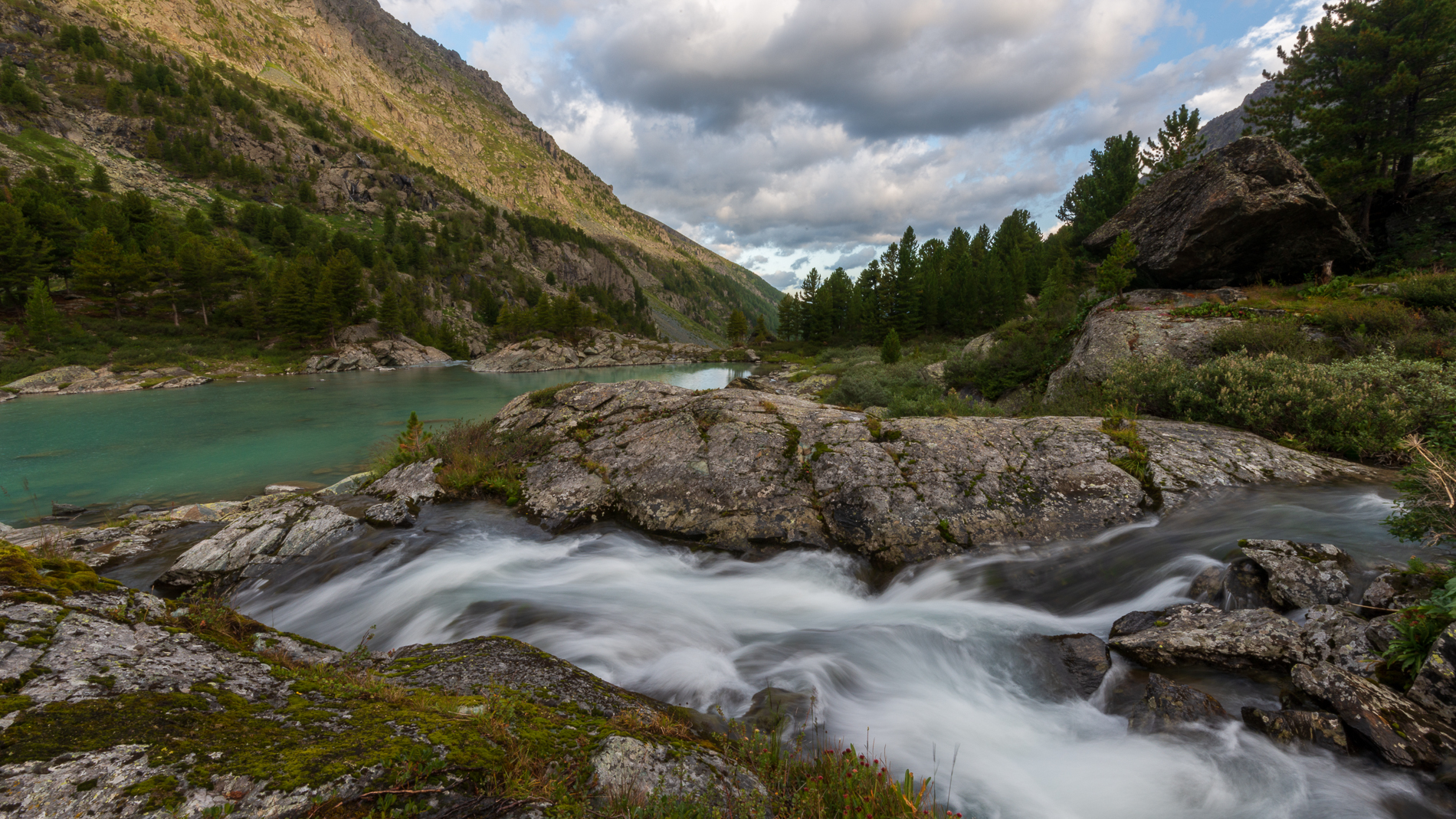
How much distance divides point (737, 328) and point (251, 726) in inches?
4136

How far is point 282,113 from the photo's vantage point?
Result: 13450 centimetres

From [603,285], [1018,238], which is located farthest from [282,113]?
[1018,238]

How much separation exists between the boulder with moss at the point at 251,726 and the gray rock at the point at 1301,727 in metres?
4.41

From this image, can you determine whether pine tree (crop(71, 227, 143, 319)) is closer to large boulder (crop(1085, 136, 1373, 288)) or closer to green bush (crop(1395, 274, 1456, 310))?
large boulder (crop(1085, 136, 1373, 288))

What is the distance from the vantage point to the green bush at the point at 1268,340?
12.2m

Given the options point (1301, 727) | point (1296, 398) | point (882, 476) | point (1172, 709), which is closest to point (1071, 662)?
point (1172, 709)

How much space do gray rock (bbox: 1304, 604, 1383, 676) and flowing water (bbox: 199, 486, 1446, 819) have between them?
2.03ft

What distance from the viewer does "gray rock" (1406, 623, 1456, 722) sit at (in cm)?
353

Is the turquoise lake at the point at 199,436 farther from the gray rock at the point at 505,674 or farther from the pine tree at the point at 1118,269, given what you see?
the pine tree at the point at 1118,269

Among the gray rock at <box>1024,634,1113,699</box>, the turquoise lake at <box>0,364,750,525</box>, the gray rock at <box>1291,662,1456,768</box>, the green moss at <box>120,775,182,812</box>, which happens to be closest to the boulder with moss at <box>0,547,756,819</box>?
the green moss at <box>120,775,182,812</box>

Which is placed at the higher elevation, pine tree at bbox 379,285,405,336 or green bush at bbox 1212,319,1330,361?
pine tree at bbox 379,285,405,336

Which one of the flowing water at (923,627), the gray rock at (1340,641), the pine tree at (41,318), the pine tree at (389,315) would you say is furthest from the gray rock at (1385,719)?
the pine tree at (389,315)

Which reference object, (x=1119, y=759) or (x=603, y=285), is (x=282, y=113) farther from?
(x=1119, y=759)

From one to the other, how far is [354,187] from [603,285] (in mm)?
69257
